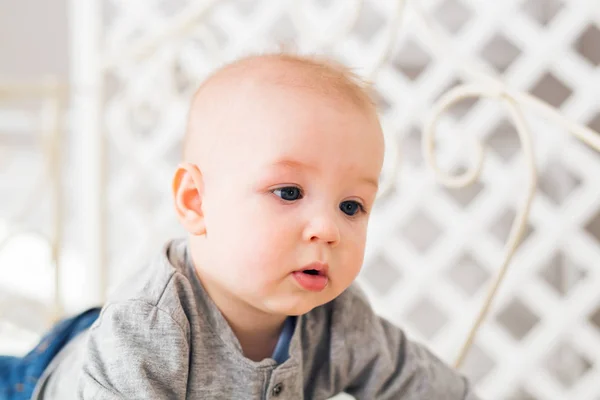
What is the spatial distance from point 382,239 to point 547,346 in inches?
15.3

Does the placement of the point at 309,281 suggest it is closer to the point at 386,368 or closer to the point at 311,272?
the point at 311,272

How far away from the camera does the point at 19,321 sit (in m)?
2.50

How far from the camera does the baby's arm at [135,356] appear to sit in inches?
25.4

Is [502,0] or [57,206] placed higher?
[502,0]

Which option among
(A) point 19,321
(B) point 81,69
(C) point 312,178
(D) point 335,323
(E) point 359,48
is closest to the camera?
(C) point 312,178

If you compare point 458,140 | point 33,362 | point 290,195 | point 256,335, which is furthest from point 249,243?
point 458,140

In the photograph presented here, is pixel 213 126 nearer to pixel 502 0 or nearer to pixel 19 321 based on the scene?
pixel 502 0

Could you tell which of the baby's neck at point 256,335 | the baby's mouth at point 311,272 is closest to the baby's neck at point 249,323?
the baby's neck at point 256,335

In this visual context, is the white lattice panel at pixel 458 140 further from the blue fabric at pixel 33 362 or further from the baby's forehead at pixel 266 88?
the blue fabric at pixel 33 362

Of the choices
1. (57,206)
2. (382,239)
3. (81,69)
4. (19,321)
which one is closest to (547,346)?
(382,239)

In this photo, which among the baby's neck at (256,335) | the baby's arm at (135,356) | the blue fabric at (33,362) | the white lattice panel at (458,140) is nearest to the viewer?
the baby's arm at (135,356)

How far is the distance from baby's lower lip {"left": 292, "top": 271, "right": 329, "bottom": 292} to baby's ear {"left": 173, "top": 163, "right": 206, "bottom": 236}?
0.13 meters

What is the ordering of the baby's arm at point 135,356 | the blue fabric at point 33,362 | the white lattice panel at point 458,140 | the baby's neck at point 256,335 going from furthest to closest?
the white lattice panel at point 458,140 → the blue fabric at point 33,362 → the baby's neck at point 256,335 → the baby's arm at point 135,356

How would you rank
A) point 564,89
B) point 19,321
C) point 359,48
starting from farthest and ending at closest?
point 19,321
point 564,89
point 359,48
